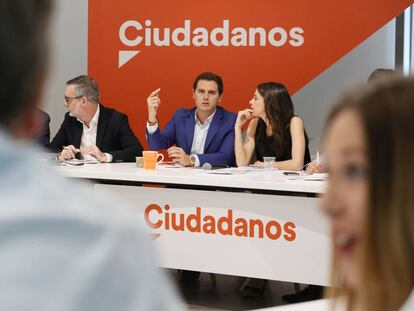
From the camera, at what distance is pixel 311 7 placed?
6.41 metres

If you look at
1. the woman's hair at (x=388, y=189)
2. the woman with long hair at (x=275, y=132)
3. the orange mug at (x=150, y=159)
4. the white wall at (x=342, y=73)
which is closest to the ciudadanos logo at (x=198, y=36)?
the white wall at (x=342, y=73)

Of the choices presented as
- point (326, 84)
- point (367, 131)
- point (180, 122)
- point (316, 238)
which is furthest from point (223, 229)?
point (367, 131)

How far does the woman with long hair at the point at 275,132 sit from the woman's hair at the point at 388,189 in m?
3.94

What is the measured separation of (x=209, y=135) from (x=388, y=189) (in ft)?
14.7

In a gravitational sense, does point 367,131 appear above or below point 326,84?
below

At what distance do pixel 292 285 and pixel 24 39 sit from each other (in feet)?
14.8

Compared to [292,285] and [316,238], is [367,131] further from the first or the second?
[292,285]

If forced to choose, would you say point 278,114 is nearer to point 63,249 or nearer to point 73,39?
point 73,39

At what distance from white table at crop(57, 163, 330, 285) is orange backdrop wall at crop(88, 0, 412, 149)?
8.01ft

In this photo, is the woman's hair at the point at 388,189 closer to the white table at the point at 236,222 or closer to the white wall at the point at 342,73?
the white table at the point at 236,222

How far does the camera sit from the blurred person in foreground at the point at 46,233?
0.41 metres

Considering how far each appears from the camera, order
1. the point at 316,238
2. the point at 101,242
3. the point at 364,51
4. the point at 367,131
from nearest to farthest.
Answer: the point at 101,242 → the point at 367,131 → the point at 316,238 → the point at 364,51

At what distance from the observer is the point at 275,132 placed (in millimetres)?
4840

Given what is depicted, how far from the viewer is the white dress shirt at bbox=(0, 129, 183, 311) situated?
0.41 m
